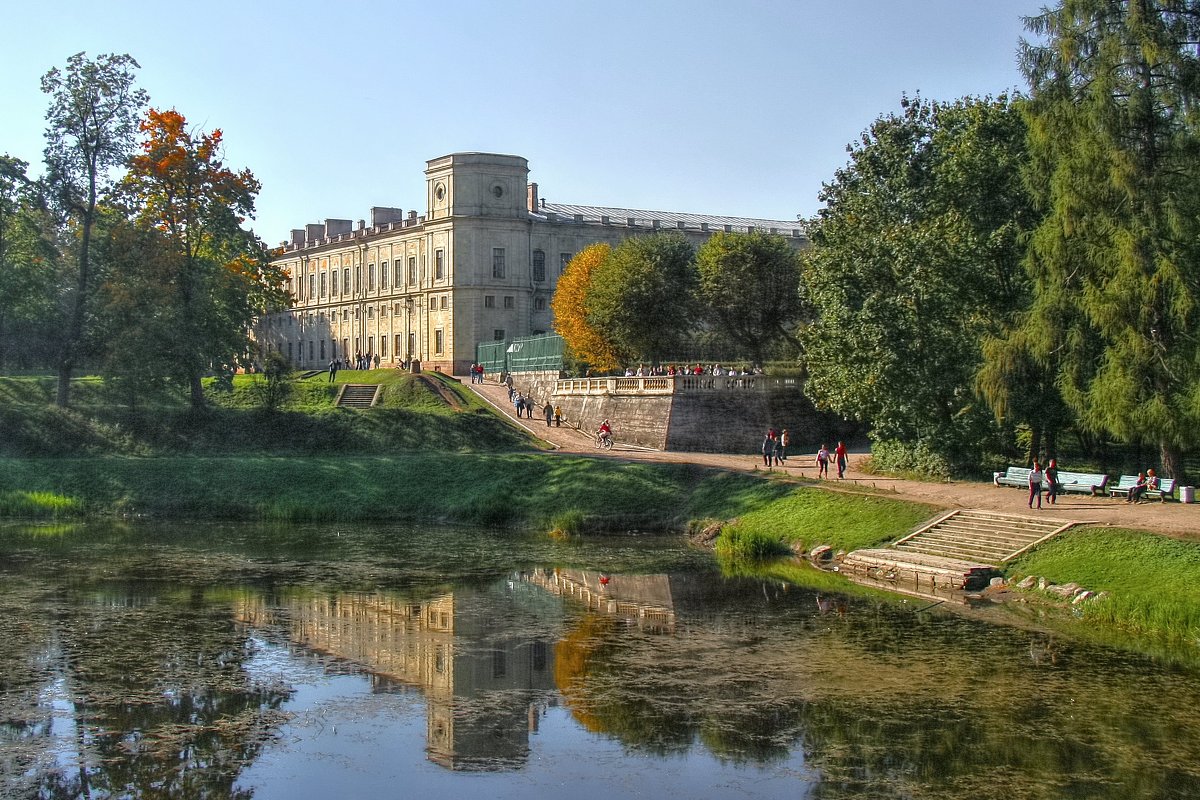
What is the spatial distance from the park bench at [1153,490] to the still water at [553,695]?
941 cm

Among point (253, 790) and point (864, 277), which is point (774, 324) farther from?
point (253, 790)

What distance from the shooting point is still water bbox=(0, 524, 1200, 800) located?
14688 millimetres

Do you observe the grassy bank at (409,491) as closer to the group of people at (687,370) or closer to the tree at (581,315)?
the group of people at (687,370)

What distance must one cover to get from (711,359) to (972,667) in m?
51.3

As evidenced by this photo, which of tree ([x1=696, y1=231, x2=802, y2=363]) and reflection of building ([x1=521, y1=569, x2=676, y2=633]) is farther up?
tree ([x1=696, y1=231, x2=802, y2=363])

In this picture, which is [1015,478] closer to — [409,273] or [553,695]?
[553,695]

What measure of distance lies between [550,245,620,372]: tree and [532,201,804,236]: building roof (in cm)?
1756

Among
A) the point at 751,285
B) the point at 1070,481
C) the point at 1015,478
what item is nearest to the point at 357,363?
the point at 751,285

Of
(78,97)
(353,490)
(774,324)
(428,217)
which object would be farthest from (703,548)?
(428,217)

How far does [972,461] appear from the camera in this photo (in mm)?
38781

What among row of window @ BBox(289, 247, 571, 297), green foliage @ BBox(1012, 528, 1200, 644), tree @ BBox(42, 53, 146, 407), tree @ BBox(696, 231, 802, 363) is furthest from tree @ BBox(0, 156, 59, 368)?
green foliage @ BBox(1012, 528, 1200, 644)

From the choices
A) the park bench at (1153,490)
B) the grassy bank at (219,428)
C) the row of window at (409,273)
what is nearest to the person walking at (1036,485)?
the park bench at (1153,490)

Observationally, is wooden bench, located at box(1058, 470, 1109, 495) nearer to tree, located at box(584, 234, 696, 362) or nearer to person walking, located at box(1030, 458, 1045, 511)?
person walking, located at box(1030, 458, 1045, 511)

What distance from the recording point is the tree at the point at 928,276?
37312mm
